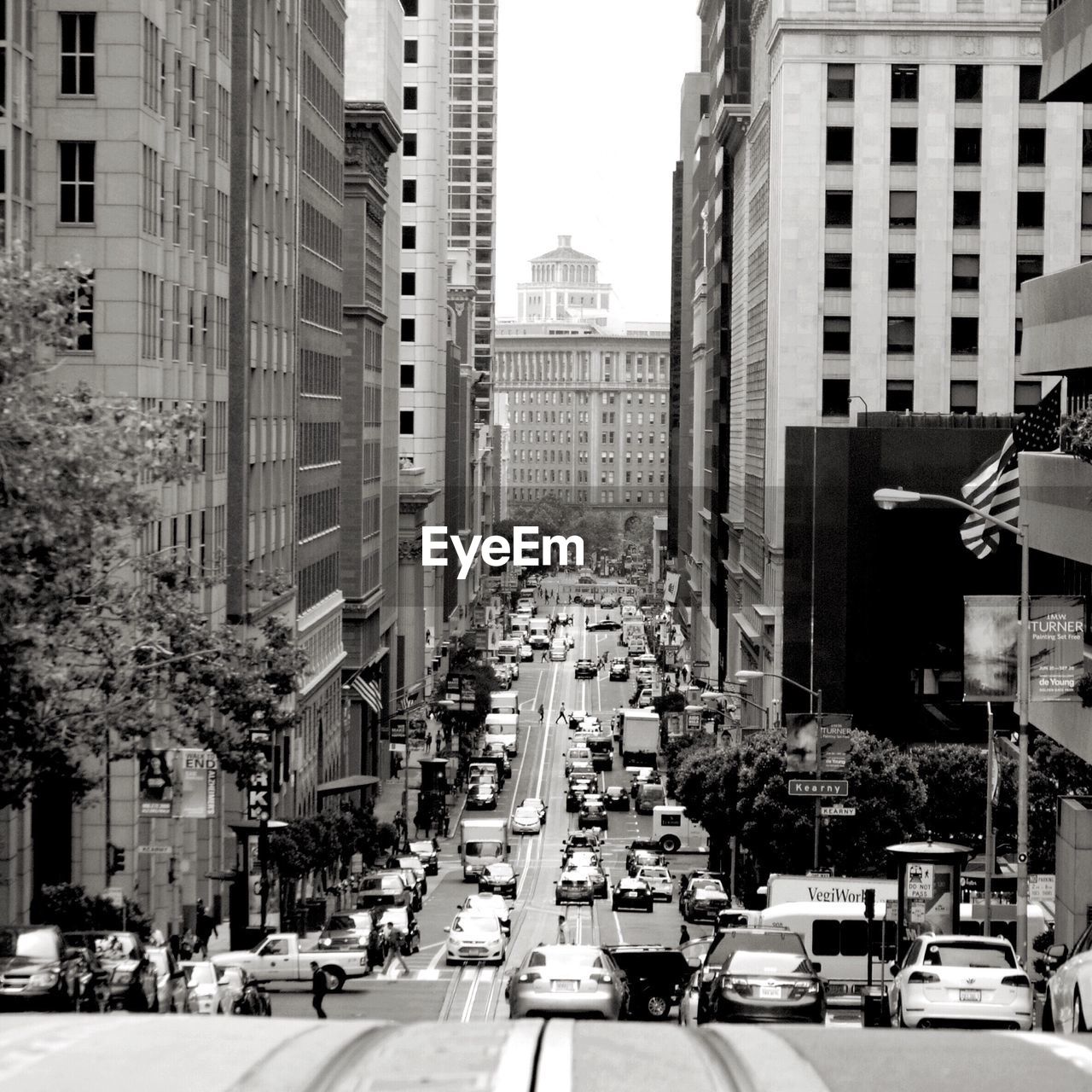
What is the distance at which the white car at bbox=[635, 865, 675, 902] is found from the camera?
7731cm

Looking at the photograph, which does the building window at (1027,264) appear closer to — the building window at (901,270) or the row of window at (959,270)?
the row of window at (959,270)

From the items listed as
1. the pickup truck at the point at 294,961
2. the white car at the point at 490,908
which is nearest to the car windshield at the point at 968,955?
the pickup truck at the point at 294,961

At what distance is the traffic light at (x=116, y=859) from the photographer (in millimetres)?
48094

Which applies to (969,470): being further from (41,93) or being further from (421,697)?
(421,697)

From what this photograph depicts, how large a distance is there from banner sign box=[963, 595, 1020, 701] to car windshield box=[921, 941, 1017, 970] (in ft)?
30.4

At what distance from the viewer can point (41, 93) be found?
1999 inches

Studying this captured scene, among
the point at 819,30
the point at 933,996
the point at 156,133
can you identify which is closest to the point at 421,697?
the point at 819,30

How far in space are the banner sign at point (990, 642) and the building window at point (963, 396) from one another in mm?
61040

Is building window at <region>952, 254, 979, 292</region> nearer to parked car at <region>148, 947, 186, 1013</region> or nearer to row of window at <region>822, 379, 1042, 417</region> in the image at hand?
row of window at <region>822, 379, 1042, 417</region>

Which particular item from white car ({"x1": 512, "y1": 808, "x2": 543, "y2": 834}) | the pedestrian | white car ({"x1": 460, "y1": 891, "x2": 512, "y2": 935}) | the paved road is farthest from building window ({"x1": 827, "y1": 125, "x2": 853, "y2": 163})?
the pedestrian

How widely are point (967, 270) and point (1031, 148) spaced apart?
622 cm

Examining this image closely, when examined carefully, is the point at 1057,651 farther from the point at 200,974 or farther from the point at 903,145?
the point at 903,145

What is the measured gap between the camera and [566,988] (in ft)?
76.2

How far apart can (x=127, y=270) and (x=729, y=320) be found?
93572mm
